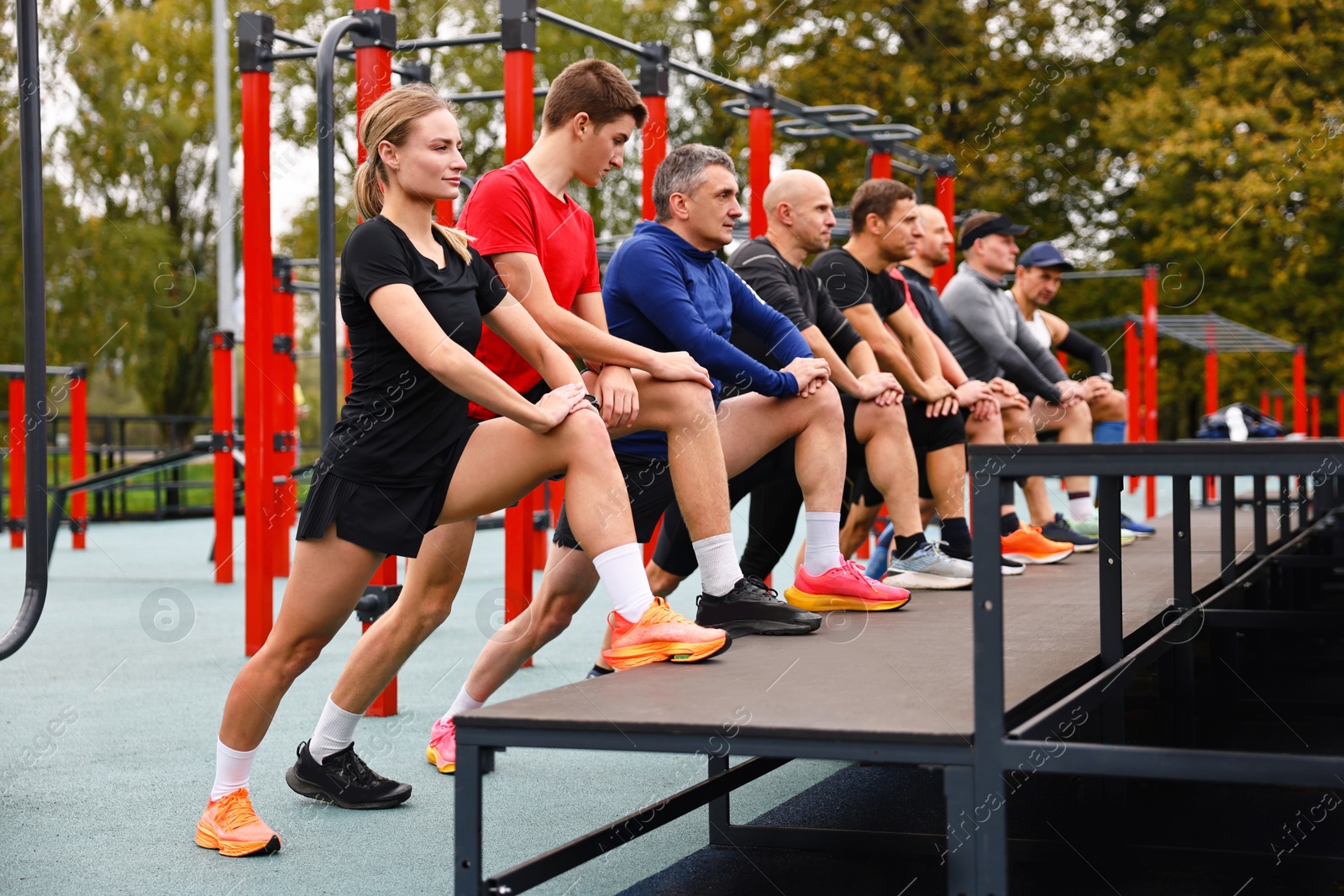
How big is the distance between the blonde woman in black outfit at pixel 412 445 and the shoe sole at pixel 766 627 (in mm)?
378

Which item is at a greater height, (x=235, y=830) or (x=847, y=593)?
(x=847, y=593)

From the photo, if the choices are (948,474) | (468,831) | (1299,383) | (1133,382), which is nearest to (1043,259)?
(948,474)

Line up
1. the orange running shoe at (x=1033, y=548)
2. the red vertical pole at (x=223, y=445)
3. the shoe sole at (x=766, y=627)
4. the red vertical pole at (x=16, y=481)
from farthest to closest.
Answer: the red vertical pole at (x=16, y=481), the red vertical pole at (x=223, y=445), the orange running shoe at (x=1033, y=548), the shoe sole at (x=766, y=627)

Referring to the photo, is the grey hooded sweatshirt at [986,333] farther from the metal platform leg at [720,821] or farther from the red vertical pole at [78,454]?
the red vertical pole at [78,454]

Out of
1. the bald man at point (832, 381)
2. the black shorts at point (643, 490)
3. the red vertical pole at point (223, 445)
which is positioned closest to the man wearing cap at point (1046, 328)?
the bald man at point (832, 381)

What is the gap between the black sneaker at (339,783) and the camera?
11.9 feet

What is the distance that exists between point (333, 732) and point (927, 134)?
66.3 feet

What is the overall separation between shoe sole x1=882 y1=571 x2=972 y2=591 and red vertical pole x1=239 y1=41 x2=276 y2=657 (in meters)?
2.63

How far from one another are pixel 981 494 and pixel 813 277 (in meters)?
2.84

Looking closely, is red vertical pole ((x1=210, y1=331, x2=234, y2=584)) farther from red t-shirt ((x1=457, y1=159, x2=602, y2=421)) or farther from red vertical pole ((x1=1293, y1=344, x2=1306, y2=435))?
red vertical pole ((x1=1293, y1=344, x2=1306, y2=435))

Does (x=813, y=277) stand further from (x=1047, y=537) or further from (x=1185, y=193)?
(x=1185, y=193)

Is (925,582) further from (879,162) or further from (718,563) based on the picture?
(879,162)

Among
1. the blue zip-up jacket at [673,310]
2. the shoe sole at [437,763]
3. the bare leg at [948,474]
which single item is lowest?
the shoe sole at [437,763]

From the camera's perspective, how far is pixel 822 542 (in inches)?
158
